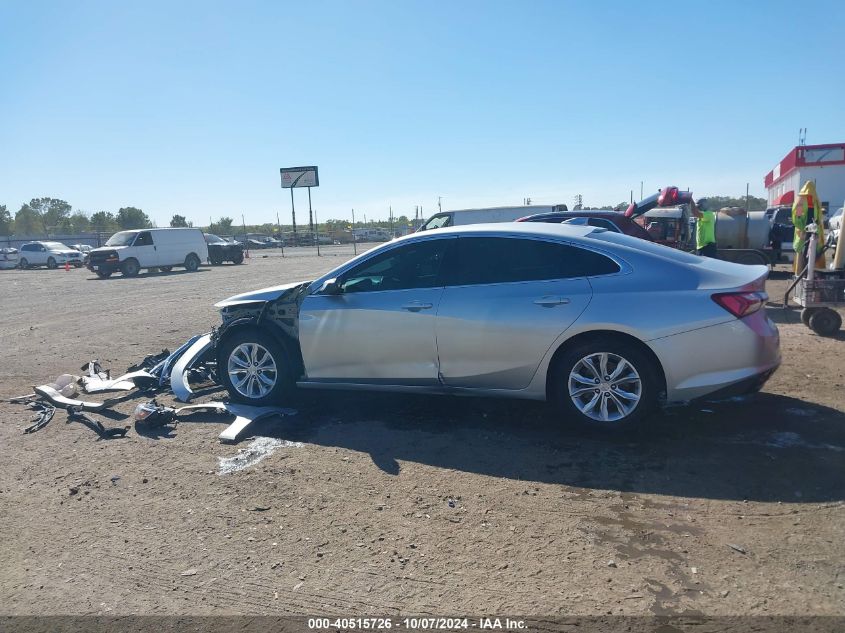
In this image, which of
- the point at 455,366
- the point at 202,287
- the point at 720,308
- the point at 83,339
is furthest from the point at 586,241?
the point at 202,287

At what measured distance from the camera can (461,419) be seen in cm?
532

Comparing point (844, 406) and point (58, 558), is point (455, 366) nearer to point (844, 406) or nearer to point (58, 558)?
point (58, 558)

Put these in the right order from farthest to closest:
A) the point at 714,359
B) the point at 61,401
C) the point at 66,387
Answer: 1. the point at 66,387
2. the point at 61,401
3. the point at 714,359

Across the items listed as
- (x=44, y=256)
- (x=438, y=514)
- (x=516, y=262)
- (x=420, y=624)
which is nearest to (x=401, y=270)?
(x=516, y=262)

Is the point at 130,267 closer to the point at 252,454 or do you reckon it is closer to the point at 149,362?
the point at 149,362

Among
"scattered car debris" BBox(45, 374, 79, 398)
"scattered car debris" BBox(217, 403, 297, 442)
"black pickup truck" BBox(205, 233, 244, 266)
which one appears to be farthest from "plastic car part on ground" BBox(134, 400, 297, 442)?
"black pickup truck" BBox(205, 233, 244, 266)

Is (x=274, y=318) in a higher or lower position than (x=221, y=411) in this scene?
higher

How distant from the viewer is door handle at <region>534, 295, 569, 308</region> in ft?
15.6

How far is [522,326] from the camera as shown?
189 inches

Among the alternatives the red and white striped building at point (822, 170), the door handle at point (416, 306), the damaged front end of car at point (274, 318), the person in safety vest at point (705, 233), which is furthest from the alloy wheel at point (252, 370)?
the red and white striped building at point (822, 170)

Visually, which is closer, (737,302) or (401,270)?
(737,302)

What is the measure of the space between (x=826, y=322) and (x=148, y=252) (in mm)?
26226

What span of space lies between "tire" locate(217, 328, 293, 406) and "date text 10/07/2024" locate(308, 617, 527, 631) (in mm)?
3134

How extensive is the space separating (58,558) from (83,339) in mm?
7554
